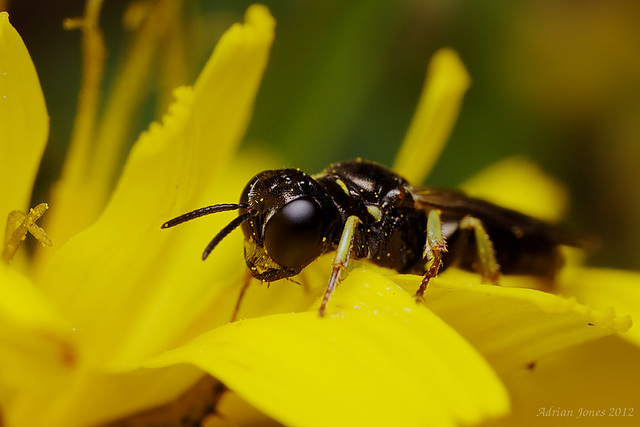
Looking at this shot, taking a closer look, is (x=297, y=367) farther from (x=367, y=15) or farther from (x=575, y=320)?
(x=367, y=15)

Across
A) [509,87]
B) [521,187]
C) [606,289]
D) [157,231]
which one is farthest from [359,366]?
[509,87]

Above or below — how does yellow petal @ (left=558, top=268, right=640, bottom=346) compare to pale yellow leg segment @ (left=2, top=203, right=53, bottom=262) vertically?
above

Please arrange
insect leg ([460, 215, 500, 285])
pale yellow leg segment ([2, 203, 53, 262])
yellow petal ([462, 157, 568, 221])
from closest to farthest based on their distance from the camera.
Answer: pale yellow leg segment ([2, 203, 53, 262]) < insect leg ([460, 215, 500, 285]) < yellow petal ([462, 157, 568, 221])

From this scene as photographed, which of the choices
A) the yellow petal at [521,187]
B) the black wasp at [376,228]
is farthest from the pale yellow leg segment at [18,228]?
the yellow petal at [521,187]

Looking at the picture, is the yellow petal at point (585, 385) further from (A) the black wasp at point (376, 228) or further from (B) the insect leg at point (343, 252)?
(B) the insect leg at point (343, 252)

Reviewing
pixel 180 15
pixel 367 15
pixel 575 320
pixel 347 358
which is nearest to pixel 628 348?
pixel 575 320

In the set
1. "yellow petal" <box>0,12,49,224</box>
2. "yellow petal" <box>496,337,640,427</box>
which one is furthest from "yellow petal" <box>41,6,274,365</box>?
"yellow petal" <box>496,337,640,427</box>

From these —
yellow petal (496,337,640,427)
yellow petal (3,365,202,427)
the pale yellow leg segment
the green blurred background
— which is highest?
the green blurred background

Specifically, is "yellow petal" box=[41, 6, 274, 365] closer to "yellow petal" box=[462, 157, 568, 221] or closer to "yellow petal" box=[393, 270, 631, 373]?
"yellow petal" box=[393, 270, 631, 373]
